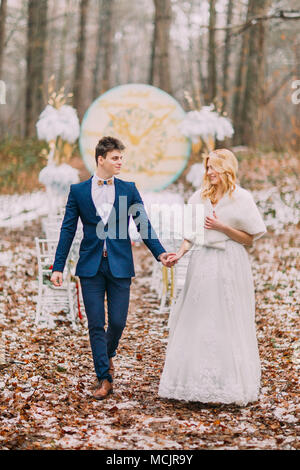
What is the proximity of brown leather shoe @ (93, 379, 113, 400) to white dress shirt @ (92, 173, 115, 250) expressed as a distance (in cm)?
133

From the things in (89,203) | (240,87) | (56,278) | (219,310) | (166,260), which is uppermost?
(240,87)

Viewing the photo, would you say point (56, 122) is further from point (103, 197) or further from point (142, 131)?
point (103, 197)

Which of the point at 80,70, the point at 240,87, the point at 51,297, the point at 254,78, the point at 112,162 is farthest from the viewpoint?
the point at 240,87

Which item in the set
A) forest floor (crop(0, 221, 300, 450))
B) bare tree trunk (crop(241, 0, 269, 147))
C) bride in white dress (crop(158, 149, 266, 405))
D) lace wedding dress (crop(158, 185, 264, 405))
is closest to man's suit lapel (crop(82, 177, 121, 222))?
bride in white dress (crop(158, 149, 266, 405))

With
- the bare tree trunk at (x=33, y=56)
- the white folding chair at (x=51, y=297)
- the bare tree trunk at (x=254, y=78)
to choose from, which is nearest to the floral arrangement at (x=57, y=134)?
the white folding chair at (x=51, y=297)

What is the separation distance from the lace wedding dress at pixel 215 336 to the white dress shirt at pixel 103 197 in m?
0.78

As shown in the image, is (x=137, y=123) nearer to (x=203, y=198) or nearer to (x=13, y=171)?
(x=13, y=171)

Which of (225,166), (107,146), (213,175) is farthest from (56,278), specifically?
(225,166)

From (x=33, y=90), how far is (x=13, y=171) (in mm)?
5078

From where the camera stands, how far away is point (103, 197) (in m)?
4.87

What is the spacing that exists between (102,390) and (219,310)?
1.16 metres

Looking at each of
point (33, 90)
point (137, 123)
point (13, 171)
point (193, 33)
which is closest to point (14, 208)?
point (13, 171)

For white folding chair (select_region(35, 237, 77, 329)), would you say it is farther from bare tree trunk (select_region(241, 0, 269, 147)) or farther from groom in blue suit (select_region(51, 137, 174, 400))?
bare tree trunk (select_region(241, 0, 269, 147))

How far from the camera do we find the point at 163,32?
1786cm
